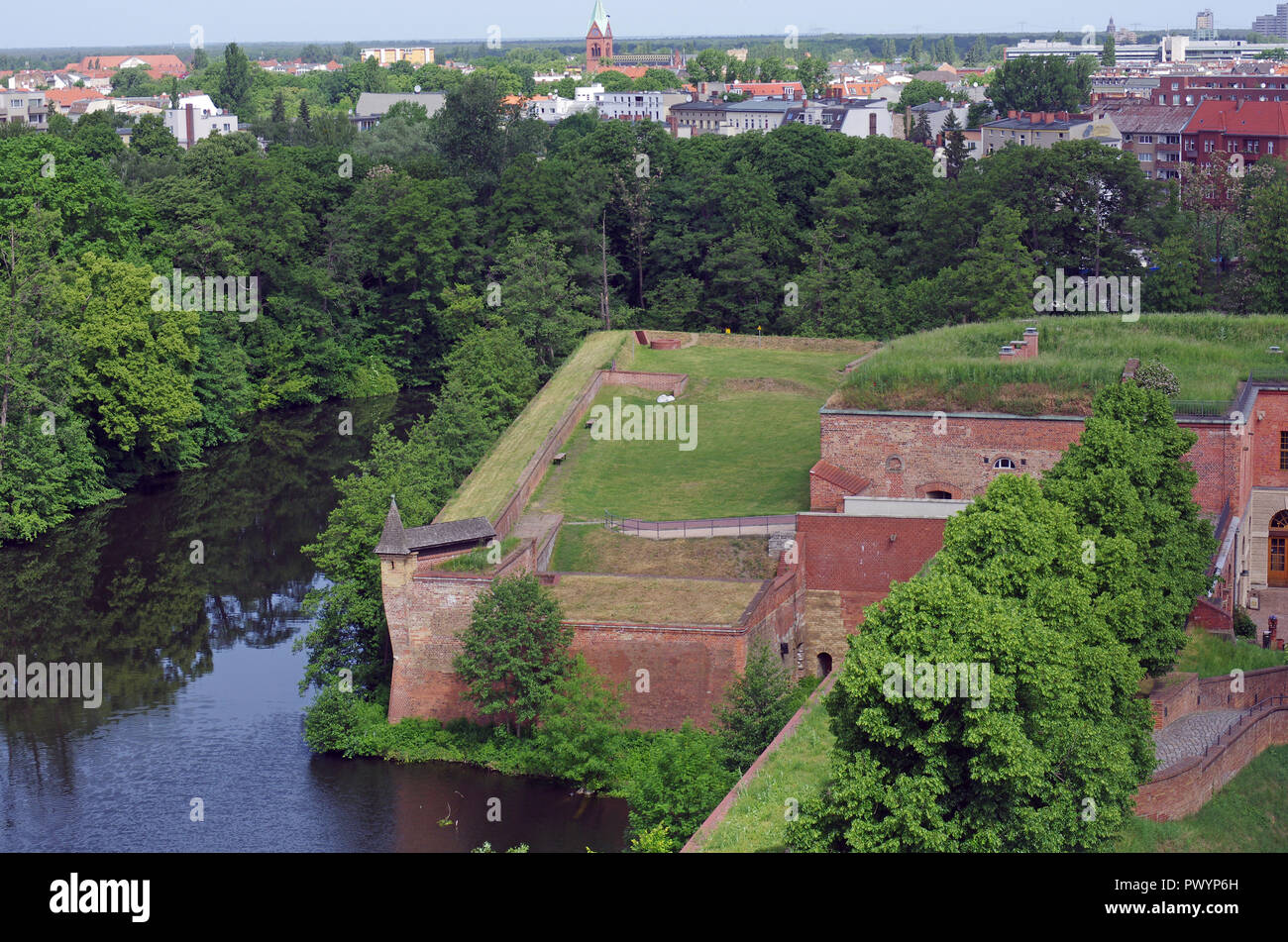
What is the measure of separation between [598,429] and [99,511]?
18.9 m

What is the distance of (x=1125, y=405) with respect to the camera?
1468 inches

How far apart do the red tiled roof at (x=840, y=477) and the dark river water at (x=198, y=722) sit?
11381 mm

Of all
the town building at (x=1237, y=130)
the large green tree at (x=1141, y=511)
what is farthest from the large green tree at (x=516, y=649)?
the town building at (x=1237, y=130)

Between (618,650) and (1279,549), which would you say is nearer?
(618,650)

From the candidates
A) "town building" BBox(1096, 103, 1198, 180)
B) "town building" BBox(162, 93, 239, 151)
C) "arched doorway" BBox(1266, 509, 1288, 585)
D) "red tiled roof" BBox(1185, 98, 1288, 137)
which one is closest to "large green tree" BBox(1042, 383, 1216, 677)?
"arched doorway" BBox(1266, 509, 1288, 585)

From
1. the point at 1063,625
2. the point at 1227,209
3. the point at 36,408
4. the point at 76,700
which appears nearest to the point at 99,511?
the point at 36,408

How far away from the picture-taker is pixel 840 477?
4466cm

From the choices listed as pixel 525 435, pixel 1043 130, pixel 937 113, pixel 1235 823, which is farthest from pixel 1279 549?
pixel 937 113

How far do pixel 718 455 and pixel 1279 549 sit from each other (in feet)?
51.1

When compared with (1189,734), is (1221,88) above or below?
above

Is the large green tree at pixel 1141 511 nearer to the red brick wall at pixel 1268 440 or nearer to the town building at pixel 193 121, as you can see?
the red brick wall at pixel 1268 440

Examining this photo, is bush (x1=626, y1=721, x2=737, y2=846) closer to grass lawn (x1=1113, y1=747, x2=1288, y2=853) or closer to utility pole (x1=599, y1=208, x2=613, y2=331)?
grass lawn (x1=1113, y1=747, x2=1288, y2=853)

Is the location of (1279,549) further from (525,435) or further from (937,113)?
(937,113)

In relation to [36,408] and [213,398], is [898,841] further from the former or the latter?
[213,398]
